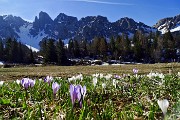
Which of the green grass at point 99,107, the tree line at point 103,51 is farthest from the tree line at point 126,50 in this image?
the green grass at point 99,107

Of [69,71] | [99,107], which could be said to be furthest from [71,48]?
[99,107]

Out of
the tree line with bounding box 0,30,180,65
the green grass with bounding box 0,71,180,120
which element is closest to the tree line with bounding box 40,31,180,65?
the tree line with bounding box 0,30,180,65

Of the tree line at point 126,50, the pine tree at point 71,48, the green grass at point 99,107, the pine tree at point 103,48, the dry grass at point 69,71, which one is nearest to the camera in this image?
the green grass at point 99,107

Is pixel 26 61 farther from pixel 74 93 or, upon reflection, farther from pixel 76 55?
pixel 74 93

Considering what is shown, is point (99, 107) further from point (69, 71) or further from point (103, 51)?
point (103, 51)

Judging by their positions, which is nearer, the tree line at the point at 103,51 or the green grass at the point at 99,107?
the green grass at the point at 99,107

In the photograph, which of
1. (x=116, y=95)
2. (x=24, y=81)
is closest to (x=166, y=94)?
(x=116, y=95)

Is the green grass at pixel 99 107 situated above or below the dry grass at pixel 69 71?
above

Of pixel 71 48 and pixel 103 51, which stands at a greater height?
pixel 71 48

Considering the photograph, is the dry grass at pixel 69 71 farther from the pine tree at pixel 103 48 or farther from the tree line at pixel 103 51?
the pine tree at pixel 103 48

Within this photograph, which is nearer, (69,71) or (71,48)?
(69,71)

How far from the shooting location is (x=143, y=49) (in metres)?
102

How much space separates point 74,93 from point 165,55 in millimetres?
100012

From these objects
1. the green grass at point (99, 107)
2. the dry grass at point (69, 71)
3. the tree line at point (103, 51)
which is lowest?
the dry grass at point (69, 71)
